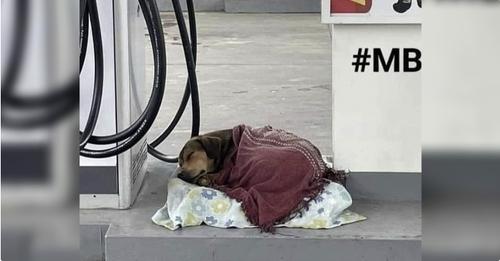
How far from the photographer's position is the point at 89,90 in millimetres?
3488

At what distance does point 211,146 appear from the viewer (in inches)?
143

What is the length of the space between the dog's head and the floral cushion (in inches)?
6.1

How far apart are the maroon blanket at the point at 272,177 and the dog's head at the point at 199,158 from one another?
6 cm

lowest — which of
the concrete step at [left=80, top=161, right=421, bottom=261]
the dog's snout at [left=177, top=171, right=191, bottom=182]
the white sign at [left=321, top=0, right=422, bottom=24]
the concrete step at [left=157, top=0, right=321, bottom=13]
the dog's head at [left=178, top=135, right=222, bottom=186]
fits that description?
the concrete step at [left=80, top=161, right=421, bottom=261]

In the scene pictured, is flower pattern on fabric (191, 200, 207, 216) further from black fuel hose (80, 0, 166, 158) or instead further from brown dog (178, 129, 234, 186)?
black fuel hose (80, 0, 166, 158)

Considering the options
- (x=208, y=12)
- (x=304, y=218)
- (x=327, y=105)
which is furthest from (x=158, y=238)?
(x=208, y=12)

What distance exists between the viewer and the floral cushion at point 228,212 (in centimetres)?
332

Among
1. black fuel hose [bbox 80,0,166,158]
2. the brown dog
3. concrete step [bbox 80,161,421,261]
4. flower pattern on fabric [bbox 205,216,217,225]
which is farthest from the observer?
the brown dog

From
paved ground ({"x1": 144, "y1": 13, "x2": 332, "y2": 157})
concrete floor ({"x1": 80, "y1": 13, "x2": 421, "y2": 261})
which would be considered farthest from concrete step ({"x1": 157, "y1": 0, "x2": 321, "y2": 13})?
paved ground ({"x1": 144, "y1": 13, "x2": 332, "y2": 157})

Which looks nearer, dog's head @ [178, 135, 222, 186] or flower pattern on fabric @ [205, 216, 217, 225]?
flower pattern on fabric @ [205, 216, 217, 225]

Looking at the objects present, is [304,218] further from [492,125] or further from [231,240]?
[492,125]

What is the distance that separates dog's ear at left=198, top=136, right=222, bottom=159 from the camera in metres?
3.62

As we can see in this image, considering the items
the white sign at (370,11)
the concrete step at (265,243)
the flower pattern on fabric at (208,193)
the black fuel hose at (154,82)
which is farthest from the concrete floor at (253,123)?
the white sign at (370,11)

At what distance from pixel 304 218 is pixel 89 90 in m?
0.91
